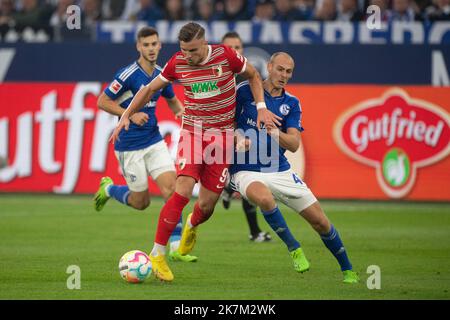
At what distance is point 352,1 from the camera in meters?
19.5

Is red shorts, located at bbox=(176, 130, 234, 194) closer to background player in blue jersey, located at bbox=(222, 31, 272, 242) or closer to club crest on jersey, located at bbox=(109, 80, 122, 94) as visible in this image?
club crest on jersey, located at bbox=(109, 80, 122, 94)

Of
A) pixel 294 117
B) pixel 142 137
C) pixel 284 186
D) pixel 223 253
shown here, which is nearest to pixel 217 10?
pixel 142 137

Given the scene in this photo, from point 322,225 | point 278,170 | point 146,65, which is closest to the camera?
point 322,225

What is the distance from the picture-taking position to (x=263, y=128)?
9.46m

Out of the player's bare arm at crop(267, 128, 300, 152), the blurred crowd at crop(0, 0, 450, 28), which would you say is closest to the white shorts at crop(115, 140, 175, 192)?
the player's bare arm at crop(267, 128, 300, 152)

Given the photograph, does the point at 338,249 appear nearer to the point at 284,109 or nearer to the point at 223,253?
the point at 284,109

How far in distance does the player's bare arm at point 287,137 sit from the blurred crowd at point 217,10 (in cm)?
1011

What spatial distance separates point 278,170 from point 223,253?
205 centimetres

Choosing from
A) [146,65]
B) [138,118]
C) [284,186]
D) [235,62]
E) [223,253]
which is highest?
[235,62]

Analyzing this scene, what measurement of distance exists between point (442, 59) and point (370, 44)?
133cm

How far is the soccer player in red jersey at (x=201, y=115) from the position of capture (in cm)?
915

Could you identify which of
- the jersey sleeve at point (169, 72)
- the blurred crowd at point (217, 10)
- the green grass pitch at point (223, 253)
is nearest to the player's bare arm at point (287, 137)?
the jersey sleeve at point (169, 72)

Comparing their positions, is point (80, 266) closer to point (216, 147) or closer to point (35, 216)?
point (216, 147)

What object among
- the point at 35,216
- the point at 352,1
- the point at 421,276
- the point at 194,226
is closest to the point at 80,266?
the point at 194,226
